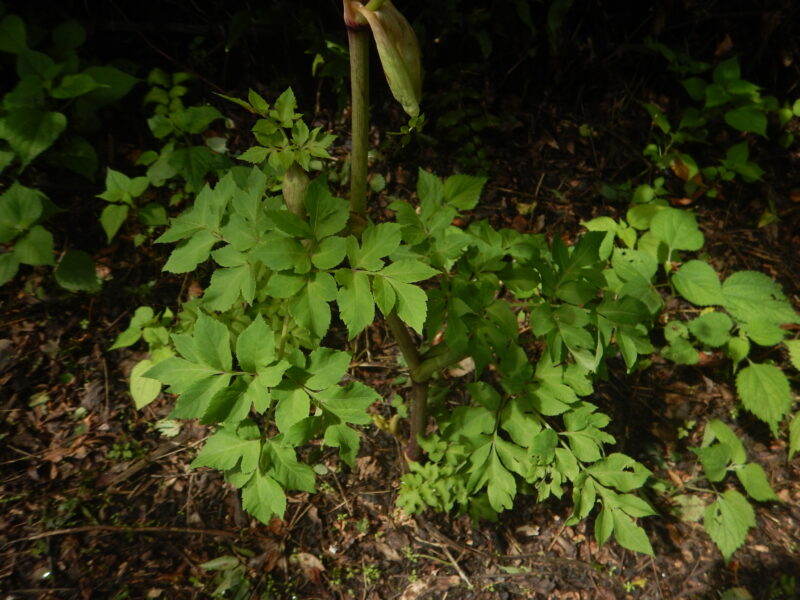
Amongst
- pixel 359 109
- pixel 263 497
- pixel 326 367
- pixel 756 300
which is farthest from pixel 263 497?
pixel 756 300

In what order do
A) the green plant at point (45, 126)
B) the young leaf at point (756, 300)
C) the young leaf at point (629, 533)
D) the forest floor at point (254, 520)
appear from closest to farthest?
the young leaf at point (629, 533) → the forest floor at point (254, 520) → the green plant at point (45, 126) → the young leaf at point (756, 300)

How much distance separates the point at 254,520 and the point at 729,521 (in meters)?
2.13

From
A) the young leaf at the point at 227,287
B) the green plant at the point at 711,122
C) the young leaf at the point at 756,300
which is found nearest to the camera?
the young leaf at the point at 227,287

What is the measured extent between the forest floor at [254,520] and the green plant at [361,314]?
55cm

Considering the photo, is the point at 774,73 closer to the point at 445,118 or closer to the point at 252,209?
the point at 445,118

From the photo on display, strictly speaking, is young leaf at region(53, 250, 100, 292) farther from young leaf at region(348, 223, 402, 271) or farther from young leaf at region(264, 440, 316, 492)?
young leaf at region(348, 223, 402, 271)

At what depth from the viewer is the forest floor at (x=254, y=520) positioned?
2023 millimetres

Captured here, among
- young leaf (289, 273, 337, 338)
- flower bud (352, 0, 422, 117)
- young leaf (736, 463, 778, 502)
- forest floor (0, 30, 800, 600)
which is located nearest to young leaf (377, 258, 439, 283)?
young leaf (289, 273, 337, 338)

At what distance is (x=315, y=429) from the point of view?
1253mm

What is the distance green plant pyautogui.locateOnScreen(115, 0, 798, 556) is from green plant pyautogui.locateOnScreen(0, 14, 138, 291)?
88 centimetres

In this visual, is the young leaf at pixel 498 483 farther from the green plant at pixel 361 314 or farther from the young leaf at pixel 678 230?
the young leaf at pixel 678 230

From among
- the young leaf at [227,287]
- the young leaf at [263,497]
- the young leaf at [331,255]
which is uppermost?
the young leaf at [331,255]

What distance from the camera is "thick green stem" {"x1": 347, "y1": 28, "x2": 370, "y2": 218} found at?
918mm

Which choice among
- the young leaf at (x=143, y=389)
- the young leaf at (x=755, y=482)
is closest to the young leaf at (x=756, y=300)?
the young leaf at (x=755, y=482)
